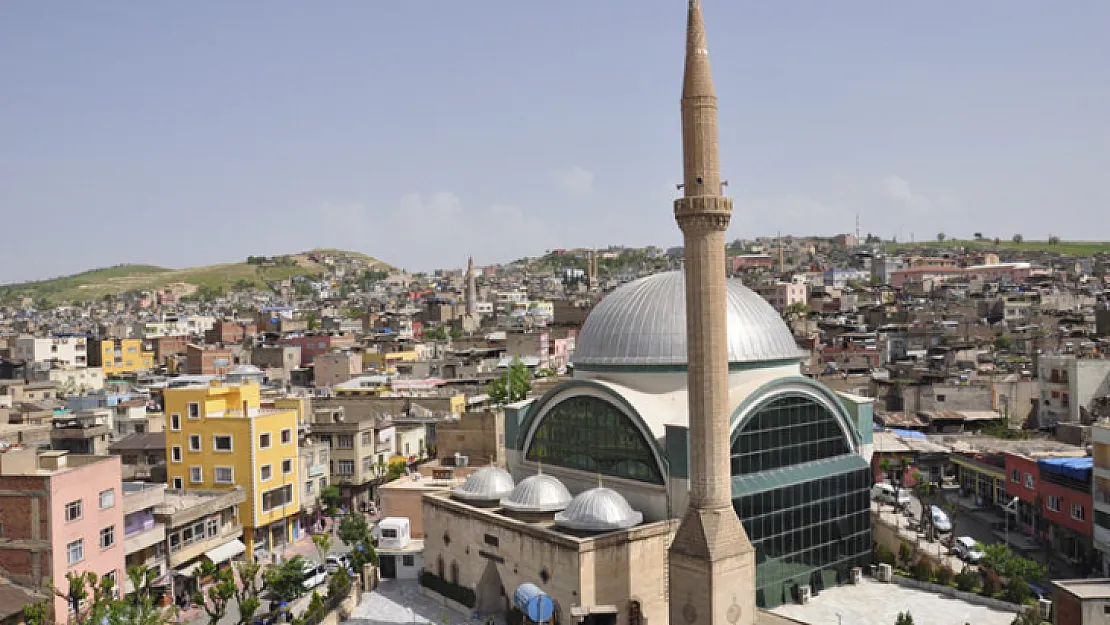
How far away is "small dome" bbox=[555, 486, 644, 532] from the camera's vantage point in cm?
2550

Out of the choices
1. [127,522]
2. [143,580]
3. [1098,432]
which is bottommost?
[143,580]

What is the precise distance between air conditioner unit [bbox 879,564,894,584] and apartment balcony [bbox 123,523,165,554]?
77.7 feet

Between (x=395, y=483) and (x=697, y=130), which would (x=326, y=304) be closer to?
(x=395, y=483)

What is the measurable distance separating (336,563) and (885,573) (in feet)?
64.0

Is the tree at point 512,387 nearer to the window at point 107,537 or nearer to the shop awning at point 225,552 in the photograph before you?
the shop awning at point 225,552

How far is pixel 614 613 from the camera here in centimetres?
2477

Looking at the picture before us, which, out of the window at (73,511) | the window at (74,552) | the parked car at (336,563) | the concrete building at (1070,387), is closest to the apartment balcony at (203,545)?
the parked car at (336,563)

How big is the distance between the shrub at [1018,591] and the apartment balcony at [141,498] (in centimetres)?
2736

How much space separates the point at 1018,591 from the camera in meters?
27.3

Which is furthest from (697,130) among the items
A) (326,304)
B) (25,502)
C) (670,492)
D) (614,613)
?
(326,304)

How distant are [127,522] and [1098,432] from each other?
32.5 m

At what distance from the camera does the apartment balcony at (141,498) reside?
30.2 m

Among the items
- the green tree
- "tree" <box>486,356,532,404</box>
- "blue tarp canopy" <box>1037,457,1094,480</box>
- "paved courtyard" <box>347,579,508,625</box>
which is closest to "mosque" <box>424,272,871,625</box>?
"paved courtyard" <box>347,579,508,625</box>

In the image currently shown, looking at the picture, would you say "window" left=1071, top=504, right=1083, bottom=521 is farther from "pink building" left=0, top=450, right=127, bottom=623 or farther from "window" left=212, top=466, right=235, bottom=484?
"pink building" left=0, top=450, right=127, bottom=623
